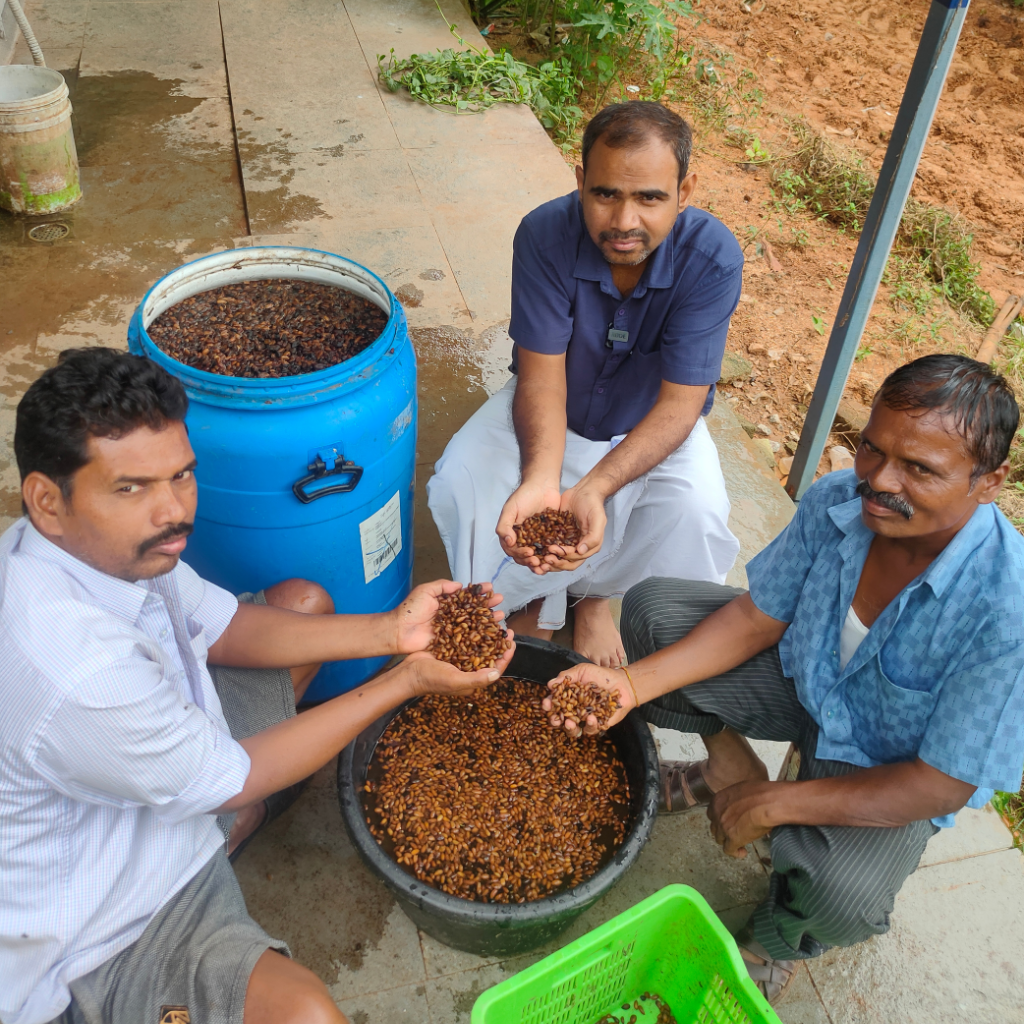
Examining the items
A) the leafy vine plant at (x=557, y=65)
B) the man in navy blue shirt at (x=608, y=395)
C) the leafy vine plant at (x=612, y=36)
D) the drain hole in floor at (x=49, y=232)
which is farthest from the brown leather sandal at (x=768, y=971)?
the leafy vine plant at (x=612, y=36)

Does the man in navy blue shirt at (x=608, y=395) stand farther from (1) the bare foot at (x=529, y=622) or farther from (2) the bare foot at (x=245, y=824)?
(2) the bare foot at (x=245, y=824)

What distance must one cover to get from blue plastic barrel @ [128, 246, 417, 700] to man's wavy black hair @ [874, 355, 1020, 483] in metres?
1.31

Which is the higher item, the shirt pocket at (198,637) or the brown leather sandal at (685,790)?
the shirt pocket at (198,637)

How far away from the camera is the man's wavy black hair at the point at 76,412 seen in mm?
1587

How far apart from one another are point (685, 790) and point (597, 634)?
0.66m

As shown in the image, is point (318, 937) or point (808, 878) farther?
point (318, 937)

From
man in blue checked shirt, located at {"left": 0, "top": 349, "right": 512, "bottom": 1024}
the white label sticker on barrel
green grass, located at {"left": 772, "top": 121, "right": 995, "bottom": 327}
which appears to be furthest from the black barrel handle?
green grass, located at {"left": 772, "top": 121, "right": 995, "bottom": 327}

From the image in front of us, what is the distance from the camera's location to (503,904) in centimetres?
191

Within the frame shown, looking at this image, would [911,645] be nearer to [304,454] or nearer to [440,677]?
[440,677]

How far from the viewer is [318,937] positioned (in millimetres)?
2314

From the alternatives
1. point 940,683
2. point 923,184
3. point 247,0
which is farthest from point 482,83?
point 940,683

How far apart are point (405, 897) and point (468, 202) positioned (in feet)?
13.7

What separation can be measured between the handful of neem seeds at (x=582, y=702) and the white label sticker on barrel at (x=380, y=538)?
71 centimetres

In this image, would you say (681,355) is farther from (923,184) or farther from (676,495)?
(923,184)
